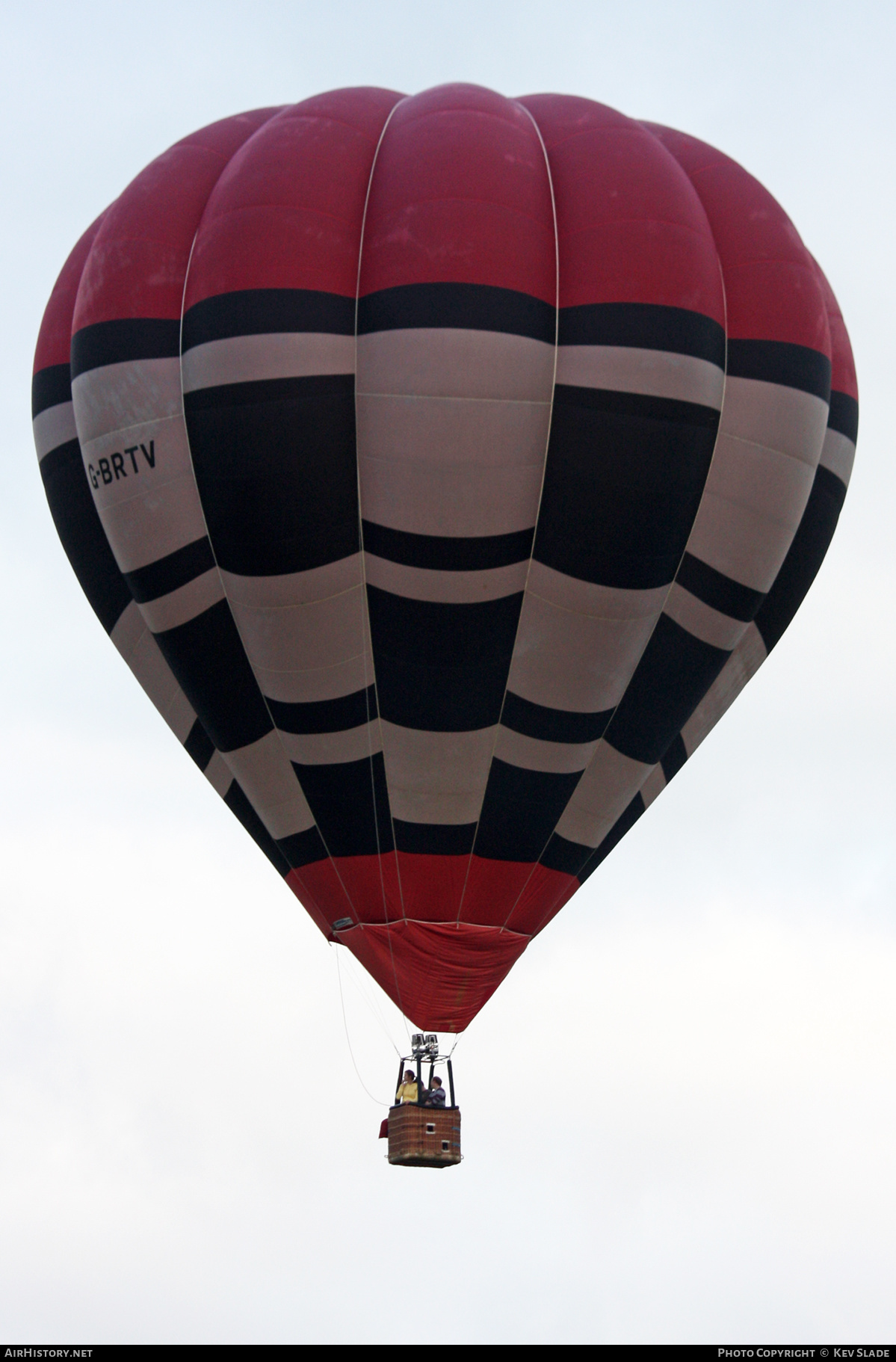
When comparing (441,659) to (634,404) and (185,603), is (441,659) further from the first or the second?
(634,404)

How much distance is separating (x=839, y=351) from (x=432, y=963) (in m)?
5.65

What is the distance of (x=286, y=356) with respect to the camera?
10.5m

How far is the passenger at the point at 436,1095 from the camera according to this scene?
11445 millimetres

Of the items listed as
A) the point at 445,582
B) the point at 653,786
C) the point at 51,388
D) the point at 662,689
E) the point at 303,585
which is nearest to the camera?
the point at 445,582

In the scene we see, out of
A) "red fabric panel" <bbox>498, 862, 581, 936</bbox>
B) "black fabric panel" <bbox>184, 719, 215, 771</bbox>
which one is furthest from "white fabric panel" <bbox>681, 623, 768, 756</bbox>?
"black fabric panel" <bbox>184, 719, 215, 771</bbox>

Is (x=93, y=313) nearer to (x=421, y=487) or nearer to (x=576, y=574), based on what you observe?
(x=421, y=487)

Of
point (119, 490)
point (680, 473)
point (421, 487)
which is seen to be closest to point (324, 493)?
point (421, 487)

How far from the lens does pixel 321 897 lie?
1197cm

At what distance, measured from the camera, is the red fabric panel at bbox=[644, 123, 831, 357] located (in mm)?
11289

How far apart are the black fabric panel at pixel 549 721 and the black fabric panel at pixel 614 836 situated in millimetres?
1169

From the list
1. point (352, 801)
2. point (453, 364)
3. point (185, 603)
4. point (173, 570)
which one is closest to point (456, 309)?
point (453, 364)

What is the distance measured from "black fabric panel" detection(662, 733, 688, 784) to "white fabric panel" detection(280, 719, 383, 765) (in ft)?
8.40

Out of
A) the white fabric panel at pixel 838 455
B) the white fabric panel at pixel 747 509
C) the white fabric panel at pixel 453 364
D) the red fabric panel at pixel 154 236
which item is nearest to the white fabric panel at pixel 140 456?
the red fabric panel at pixel 154 236

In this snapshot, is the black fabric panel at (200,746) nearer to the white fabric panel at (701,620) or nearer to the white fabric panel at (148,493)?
the white fabric panel at (148,493)
